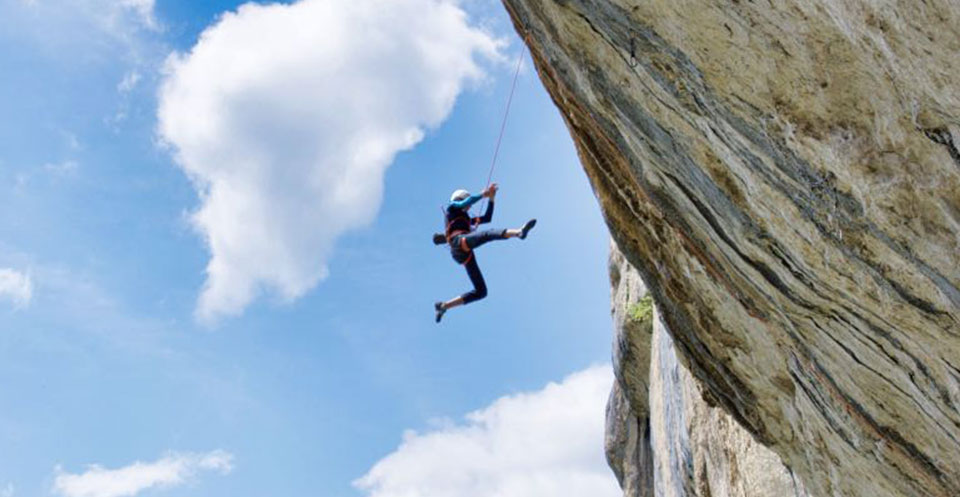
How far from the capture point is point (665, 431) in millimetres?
14539

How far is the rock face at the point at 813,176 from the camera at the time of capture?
627cm

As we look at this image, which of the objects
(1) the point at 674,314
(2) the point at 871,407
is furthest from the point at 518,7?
(2) the point at 871,407

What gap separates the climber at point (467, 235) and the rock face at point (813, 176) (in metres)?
5.69

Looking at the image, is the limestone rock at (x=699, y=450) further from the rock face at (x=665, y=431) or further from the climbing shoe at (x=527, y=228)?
the climbing shoe at (x=527, y=228)

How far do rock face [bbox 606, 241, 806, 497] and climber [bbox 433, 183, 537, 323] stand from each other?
2.71 meters

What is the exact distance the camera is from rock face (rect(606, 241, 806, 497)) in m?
10.7

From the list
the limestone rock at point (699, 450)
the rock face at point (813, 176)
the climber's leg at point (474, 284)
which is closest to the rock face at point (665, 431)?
the limestone rock at point (699, 450)

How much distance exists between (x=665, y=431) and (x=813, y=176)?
875 centimetres

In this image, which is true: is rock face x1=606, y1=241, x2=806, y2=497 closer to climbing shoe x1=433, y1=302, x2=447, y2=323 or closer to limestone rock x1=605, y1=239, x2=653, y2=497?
limestone rock x1=605, y1=239, x2=653, y2=497

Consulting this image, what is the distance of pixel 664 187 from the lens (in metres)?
7.92

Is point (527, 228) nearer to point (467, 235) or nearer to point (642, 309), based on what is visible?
point (467, 235)

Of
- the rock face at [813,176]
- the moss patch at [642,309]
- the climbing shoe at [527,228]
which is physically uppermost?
the moss patch at [642,309]

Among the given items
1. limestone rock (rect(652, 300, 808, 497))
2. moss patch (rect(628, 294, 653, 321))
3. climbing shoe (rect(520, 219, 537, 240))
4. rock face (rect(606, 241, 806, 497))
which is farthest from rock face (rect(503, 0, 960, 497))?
moss patch (rect(628, 294, 653, 321))

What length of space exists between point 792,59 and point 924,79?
935 millimetres
